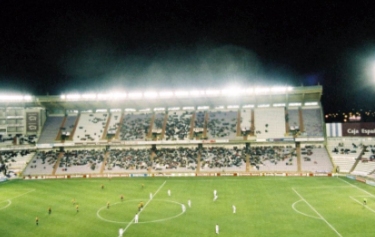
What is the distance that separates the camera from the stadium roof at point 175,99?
7062 cm

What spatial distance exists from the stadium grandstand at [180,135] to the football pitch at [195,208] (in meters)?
9.10

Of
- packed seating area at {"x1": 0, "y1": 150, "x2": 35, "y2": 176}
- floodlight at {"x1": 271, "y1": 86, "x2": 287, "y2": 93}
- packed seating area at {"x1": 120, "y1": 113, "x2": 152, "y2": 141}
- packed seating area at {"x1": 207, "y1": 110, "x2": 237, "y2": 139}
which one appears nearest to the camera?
packed seating area at {"x1": 0, "y1": 150, "x2": 35, "y2": 176}

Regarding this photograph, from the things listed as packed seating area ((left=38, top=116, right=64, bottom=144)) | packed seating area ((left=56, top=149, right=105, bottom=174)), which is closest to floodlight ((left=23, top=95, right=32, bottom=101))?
packed seating area ((left=38, top=116, right=64, bottom=144))

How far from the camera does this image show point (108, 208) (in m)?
37.1

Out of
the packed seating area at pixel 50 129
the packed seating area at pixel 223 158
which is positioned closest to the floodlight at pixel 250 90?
the packed seating area at pixel 223 158

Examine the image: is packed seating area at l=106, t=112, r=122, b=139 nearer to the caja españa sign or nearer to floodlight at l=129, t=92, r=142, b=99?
floodlight at l=129, t=92, r=142, b=99

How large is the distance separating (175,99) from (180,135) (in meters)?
8.69

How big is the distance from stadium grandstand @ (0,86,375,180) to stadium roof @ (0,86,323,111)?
223 millimetres

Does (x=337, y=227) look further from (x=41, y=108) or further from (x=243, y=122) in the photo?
(x=41, y=108)

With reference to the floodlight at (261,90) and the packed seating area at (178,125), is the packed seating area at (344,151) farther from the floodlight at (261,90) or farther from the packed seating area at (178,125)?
the packed seating area at (178,125)

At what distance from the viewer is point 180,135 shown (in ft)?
235

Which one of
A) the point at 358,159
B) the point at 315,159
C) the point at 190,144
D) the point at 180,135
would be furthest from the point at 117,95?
the point at 358,159

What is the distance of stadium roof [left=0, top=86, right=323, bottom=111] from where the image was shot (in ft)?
232

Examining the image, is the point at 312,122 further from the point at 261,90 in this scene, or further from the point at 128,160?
the point at 128,160
